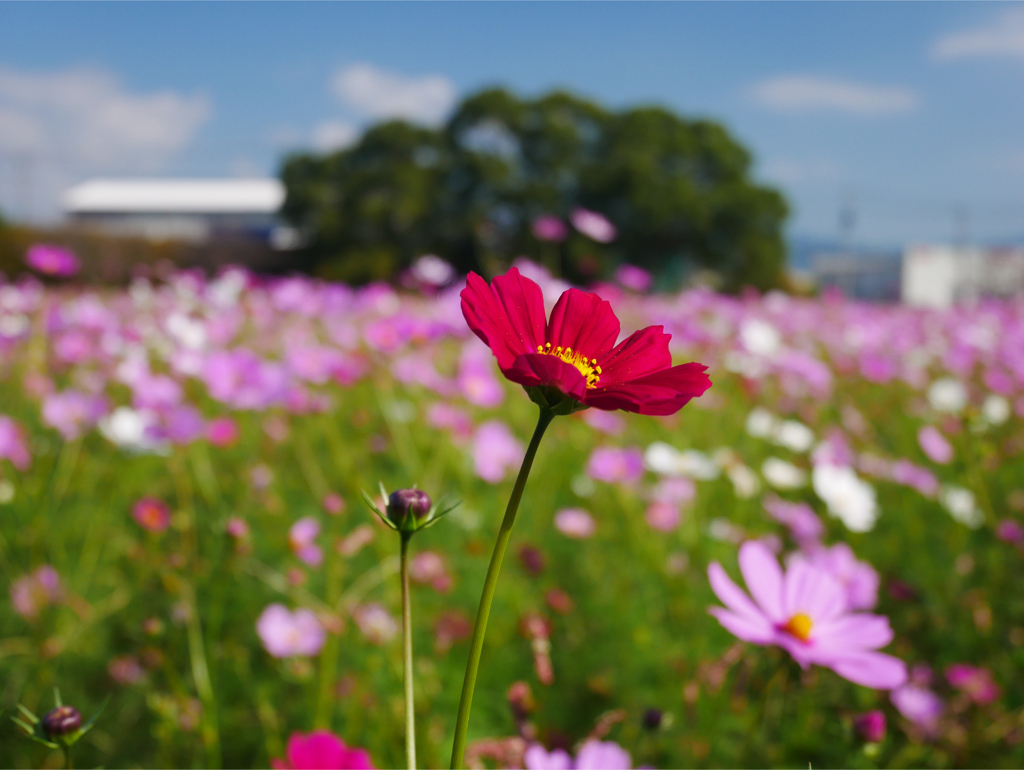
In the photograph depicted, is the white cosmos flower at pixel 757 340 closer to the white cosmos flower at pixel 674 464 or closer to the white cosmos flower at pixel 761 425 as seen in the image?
the white cosmos flower at pixel 761 425

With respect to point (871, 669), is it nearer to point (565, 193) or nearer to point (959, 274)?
point (565, 193)

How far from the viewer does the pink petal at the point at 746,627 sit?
0.31 m

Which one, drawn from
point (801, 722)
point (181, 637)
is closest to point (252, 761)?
point (181, 637)

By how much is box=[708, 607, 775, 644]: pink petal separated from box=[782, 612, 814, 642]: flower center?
0.02 m

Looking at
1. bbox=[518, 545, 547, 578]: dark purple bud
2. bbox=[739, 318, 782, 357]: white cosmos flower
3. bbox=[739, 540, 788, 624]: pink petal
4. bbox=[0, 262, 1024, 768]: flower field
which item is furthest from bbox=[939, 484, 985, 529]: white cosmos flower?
bbox=[739, 540, 788, 624]: pink petal

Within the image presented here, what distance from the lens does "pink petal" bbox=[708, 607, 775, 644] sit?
31 centimetres

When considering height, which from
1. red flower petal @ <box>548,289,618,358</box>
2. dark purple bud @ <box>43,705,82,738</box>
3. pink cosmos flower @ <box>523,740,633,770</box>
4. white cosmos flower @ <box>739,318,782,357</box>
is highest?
white cosmos flower @ <box>739,318,782,357</box>

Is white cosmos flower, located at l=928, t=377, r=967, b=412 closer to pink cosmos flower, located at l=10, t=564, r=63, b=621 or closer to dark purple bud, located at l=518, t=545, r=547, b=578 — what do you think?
dark purple bud, located at l=518, t=545, r=547, b=578

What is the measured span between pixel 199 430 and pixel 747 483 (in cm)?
93

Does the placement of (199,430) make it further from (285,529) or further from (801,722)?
(801,722)

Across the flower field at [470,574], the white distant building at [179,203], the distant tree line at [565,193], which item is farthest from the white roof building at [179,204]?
the flower field at [470,574]

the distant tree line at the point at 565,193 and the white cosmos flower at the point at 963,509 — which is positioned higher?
the distant tree line at the point at 565,193

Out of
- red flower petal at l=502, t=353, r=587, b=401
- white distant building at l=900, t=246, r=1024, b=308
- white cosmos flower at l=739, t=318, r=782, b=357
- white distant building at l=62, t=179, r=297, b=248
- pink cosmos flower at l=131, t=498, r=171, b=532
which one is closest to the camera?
red flower petal at l=502, t=353, r=587, b=401

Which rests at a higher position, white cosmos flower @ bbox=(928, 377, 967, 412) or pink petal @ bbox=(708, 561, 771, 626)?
white cosmos flower @ bbox=(928, 377, 967, 412)
